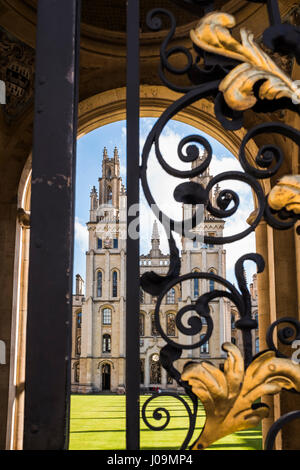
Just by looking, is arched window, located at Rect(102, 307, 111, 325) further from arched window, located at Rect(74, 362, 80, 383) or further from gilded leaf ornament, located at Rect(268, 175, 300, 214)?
gilded leaf ornament, located at Rect(268, 175, 300, 214)

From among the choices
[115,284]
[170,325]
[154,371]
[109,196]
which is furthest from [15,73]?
[109,196]

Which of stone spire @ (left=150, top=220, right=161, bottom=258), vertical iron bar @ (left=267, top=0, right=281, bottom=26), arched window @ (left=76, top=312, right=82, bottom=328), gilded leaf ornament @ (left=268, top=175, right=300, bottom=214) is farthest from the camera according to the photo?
arched window @ (left=76, top=312, right=82, bottom=328)

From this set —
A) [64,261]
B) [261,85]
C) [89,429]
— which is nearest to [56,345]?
[64,261]

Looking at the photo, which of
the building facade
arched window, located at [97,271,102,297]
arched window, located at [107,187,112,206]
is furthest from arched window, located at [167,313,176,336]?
arched window, located at [107,187,112,206]

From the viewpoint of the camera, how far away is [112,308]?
162 feet

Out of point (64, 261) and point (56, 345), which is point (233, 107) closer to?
point (64, 261)

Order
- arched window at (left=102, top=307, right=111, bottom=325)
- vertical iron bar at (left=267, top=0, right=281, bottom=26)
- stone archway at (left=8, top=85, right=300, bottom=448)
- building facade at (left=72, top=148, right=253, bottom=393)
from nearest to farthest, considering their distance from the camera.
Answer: vertical iron bar at (left=267, top=0, right=281, bottom=26)
stone archway at (left=8, top=85, right=300, bottom=448)
building facade at (left=72, top=148, right=253, bottom=393)
arched window at (left=102, top=307, right=111, bottom=325)

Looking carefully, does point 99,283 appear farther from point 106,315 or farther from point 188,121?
point 188,121

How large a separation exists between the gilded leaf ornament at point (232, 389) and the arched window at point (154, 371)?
46.6m

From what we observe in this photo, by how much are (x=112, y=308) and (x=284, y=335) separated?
48.6 meters

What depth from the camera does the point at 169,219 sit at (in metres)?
1.52

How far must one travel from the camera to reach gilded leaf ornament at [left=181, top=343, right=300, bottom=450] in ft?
4.54

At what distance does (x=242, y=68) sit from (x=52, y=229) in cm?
73

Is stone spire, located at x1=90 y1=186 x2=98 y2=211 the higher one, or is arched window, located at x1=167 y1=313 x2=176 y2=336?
stone spire, located at x1=90 y1=186 x2=98 y2=211
